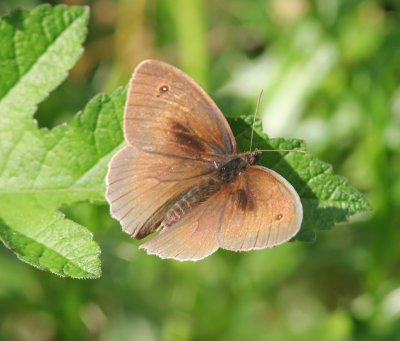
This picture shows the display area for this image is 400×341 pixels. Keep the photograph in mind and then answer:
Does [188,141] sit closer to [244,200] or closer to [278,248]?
[244,200]

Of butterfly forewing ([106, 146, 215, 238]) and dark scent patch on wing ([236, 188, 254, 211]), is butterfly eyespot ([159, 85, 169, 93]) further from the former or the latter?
dark scent patch on wing ([236, 188, 254, 211])

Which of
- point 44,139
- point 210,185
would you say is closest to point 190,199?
point 210,185

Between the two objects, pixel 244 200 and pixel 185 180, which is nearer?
pixel 244 200

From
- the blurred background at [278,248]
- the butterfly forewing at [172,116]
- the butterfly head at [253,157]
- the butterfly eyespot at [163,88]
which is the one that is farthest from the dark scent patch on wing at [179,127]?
the blurred background at [278,248]

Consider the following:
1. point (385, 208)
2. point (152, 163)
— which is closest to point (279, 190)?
point (152, 163)

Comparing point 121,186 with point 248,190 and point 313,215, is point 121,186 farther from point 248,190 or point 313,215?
point 313,215

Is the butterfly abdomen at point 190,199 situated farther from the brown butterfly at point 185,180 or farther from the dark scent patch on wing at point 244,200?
the dark scent patch on wing at point 244,200
